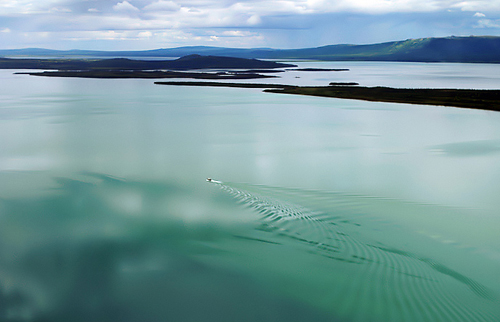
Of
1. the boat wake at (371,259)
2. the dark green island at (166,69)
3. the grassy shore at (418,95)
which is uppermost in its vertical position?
the dark green island at (166,69)

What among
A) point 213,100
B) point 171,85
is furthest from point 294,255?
point 171,85

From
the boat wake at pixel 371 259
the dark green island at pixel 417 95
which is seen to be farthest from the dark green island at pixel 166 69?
the boat wake at pixel 371 259

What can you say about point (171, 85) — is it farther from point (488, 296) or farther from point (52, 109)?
point (488, 296)

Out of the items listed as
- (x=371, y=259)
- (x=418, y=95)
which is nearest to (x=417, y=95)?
(x=418, y=95)

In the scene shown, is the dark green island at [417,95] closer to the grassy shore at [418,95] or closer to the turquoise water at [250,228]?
the grassy shore at [418,95]

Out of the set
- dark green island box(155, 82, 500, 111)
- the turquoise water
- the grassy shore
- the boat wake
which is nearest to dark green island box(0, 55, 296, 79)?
dark green island box(155, 82, 500, 111)

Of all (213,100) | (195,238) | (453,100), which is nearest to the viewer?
(195,238)

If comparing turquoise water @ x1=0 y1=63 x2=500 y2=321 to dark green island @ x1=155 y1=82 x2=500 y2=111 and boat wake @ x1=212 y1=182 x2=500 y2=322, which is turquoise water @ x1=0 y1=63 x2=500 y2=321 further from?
dark green island @ x1=155 y1=82 x2=500 y2=111

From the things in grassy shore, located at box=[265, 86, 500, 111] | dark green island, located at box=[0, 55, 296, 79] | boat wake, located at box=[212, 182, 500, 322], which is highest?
dark green island, located at box=[0, 55, 296, 79]

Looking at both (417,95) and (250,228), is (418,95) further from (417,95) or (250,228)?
(250,228)
